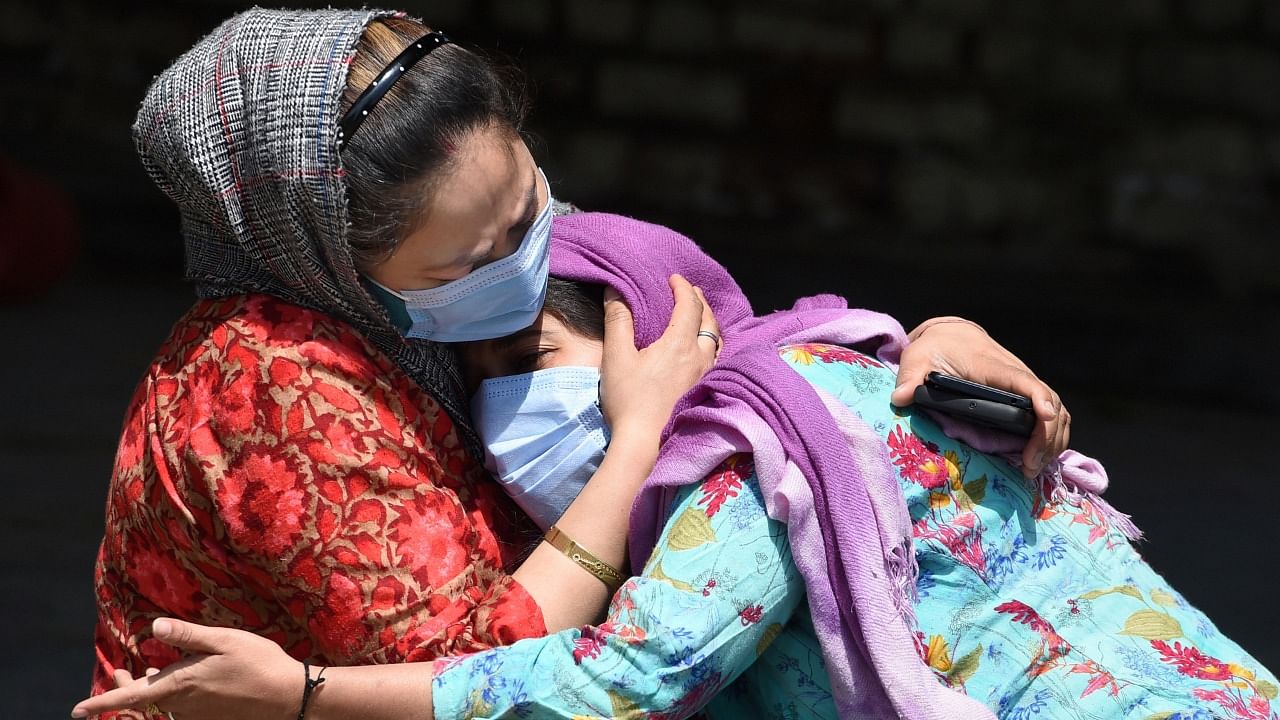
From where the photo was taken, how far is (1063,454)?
6.32ft

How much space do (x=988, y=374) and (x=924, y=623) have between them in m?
0.35

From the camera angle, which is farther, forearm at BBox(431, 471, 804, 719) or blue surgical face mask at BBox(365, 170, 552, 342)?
blue surgical face mask at BBox(365, 170, 552, 342)

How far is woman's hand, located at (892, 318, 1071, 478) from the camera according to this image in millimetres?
1768

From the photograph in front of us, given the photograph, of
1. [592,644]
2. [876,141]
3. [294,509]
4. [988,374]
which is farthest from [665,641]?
[876,141]

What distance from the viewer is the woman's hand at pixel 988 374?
1.77 meters

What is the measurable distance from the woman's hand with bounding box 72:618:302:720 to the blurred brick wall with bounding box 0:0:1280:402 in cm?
604

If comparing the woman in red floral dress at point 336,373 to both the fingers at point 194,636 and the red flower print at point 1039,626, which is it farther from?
the red flower print at point 1039,626

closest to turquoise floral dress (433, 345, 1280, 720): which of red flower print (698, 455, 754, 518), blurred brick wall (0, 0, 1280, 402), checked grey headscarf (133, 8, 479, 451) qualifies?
red flower print (698, 455, 754, 518)

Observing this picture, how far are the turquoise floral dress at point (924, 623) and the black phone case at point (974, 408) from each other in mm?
40

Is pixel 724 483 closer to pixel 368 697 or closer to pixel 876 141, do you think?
pixel 368 697

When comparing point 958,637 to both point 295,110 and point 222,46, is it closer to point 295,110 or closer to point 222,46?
point 295,110

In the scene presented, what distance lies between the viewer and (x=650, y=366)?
1.82 metres

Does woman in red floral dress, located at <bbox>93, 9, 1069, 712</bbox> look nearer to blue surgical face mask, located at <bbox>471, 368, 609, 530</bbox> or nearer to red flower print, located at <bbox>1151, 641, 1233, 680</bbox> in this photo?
blue surgical face mask, located at <bbox>471, 368, 609, 530</bbox>

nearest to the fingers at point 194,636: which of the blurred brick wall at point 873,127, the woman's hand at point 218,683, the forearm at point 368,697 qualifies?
the woman's hand at point 218,683
